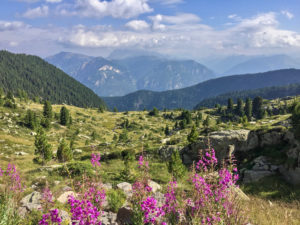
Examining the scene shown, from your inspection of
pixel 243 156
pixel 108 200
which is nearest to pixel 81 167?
pixel 108 200

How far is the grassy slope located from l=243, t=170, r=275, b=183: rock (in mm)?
871

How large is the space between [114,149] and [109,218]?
3065 cm

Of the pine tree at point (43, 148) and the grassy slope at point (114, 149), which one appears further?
the pine tree at point (43, 148)

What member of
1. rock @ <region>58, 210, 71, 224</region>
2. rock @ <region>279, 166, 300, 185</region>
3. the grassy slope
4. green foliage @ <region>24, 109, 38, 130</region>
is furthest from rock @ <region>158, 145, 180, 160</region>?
green foliage @ <region>24, 109, 38, 130</region>

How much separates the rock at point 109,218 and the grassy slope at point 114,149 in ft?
11.1

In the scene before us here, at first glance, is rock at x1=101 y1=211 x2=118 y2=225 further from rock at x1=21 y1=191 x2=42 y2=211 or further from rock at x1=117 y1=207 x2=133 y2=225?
rock at x1=21 y1=191 x2=42 y2=211

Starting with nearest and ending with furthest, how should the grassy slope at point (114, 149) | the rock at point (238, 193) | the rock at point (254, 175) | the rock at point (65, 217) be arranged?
the rock at point (238, 193) < the rock at point (65, 217) < the grassy slope at point (114, 149) < the rock at point (254, 175)

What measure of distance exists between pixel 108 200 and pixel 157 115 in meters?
130

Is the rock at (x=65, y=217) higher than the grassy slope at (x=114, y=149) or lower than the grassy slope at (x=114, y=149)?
higher

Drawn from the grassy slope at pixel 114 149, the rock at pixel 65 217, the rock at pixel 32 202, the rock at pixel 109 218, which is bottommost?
the grassy slope at pixel 114 149

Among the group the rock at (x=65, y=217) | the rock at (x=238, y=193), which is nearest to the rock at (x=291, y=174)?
the rock at (x=238, y=193)

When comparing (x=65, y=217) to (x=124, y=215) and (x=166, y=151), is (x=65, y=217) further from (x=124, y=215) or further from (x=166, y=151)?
(x=166, y=151)

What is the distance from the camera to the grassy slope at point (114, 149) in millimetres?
8172

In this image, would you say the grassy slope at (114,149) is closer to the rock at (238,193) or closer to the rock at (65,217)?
the rock at (238,193)
